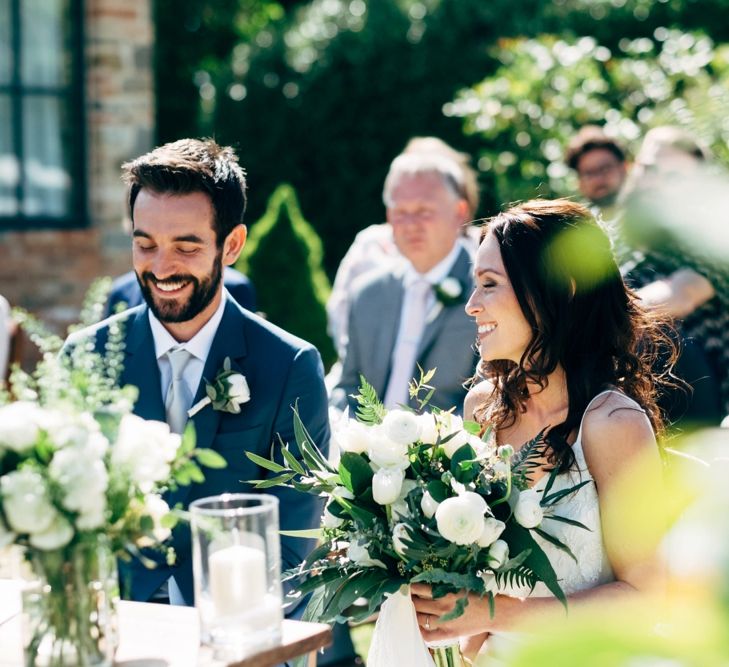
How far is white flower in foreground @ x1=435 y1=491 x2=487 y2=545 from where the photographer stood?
200cm

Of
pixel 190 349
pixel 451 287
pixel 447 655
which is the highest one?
pixel 451 287

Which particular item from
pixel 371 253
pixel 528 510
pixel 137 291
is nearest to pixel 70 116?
pixel 371 253

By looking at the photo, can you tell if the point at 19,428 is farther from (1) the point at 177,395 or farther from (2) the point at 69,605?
(1) the point at 177,395

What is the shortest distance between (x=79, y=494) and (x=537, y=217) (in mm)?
1421

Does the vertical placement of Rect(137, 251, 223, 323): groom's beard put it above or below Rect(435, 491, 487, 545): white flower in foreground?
above

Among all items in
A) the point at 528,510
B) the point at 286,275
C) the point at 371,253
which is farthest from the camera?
the point at 286,275

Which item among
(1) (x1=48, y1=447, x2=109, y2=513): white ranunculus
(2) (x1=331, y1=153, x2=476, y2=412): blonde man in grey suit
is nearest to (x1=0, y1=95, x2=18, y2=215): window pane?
(2) (x1=331, y1=153, x2=476, y2=412): blonde man in grey suit

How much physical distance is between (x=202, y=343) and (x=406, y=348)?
1.78 m

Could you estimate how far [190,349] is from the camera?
2840 mm

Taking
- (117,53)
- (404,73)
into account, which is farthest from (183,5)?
(117,53)

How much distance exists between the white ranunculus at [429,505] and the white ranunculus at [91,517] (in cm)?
76

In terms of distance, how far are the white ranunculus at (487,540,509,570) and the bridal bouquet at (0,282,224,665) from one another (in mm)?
731

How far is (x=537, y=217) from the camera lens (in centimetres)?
253

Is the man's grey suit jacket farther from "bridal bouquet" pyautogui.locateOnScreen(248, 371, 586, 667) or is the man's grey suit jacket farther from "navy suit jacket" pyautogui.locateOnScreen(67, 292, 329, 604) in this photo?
"bridal bouquet" pyautogui.locateOnScreen(248, 371, 586, 667)
